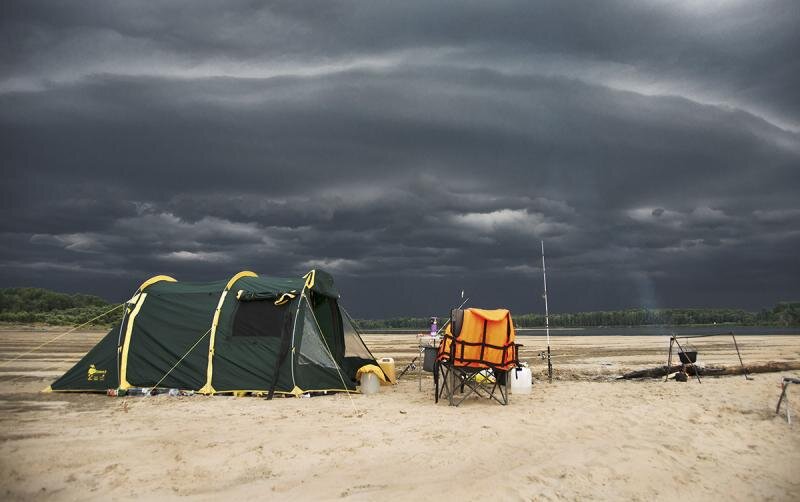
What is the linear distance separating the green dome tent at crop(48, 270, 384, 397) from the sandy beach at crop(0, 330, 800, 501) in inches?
27.3

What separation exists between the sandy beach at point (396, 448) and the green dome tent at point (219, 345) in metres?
0.69

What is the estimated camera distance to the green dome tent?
12.9 m

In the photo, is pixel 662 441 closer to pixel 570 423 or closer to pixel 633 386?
pixel 570 423

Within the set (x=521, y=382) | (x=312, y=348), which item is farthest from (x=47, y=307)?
(x=521, y=382)

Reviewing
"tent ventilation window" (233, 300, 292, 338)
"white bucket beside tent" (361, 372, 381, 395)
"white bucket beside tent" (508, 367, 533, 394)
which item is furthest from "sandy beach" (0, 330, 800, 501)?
"tent ventilation window" (233, 300, 292, 338)

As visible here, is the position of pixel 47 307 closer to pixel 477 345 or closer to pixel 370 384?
pixel 370 384

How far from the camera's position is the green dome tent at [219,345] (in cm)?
1291

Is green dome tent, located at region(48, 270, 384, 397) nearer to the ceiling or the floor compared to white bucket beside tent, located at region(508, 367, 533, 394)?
nearer to the ceiling

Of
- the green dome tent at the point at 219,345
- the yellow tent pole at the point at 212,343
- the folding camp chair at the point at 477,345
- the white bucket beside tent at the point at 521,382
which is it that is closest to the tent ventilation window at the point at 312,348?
the green dome tent at the point at 219,345

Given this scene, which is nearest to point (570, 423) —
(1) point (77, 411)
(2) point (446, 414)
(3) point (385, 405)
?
(2) point (446, 414)

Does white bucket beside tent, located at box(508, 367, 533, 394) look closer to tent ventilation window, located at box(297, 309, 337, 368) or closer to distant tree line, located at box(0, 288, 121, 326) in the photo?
tent ventilation window, located at box(297, 309, 337, 368)

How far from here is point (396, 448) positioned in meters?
8.03

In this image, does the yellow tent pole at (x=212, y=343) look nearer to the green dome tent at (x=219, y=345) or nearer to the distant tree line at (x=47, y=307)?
the green dome tent at (x=219, y=345)

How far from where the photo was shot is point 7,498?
5.89 metres
